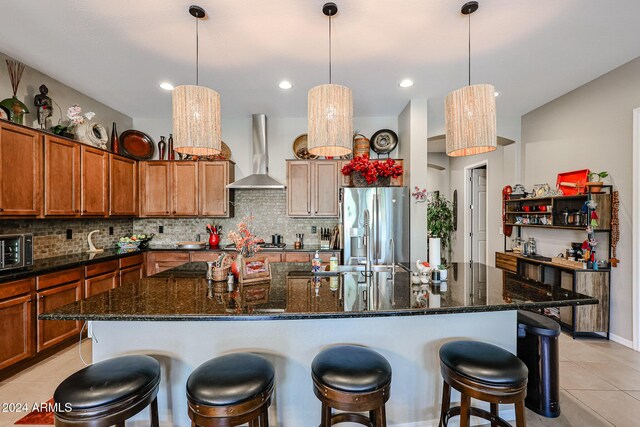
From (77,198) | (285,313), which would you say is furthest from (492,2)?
(77,198)

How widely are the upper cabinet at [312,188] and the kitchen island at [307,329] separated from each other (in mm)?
2498

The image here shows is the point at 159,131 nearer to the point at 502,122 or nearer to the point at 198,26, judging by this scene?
the point at 198,26

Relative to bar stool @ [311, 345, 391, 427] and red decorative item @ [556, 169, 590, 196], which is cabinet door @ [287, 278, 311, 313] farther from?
red decorative item @ [556, 169, 590, 196]

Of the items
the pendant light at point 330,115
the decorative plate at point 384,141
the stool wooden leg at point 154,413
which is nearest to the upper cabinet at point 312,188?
the decorative plate at point 384,141

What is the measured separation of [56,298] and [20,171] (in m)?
1.29

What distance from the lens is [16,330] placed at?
2.49 m

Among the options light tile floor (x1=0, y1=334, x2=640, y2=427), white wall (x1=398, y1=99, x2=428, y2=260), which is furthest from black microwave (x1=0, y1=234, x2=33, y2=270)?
white wall (x1=398, y1=99, x2=428, y2=260)

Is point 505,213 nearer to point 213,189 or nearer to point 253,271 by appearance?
point 253,271

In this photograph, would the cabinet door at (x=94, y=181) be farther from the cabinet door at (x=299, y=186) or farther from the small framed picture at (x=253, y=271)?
the small framed picture at (x=253, y=271)

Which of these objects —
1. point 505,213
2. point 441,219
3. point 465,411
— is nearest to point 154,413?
point 465,411

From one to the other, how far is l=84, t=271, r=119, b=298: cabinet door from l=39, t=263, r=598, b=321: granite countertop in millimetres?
1820

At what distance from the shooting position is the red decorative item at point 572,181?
131 inches

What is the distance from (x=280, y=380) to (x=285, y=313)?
662 mm

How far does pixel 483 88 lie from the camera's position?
72.8 inches
